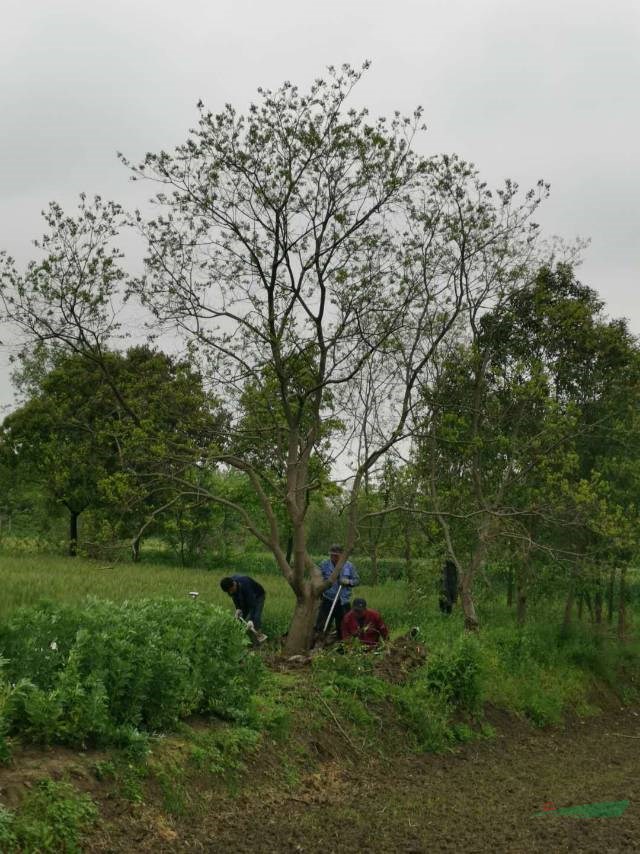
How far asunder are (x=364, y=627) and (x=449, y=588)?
7807mm

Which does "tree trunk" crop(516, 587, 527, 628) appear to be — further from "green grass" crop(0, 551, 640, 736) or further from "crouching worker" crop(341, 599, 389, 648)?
"crouching worker" crop(341, 599, 389, 648)

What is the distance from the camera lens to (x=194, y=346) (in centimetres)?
1449

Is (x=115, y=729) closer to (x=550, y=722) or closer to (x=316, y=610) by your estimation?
(x=316, y=610)

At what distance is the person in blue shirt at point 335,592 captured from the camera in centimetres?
1559

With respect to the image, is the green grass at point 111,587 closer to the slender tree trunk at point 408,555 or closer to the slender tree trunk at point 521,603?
the slender tree trunk at point 408,555

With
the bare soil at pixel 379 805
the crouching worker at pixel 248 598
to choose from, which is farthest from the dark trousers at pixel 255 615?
the bare soil at pixel 379 805

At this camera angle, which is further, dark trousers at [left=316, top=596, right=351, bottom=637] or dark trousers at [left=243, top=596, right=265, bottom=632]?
dark trousers at [left=316, top=596, right=351, bottom=637]

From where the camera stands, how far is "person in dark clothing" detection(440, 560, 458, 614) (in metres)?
20.4

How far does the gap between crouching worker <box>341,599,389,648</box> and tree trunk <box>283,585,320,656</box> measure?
2.50ft

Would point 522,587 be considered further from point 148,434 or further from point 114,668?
point 114,668

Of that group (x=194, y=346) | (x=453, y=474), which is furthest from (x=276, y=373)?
(x=453, y=474)

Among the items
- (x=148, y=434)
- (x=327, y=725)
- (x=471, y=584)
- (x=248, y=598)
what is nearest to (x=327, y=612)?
(x=248, y=598)

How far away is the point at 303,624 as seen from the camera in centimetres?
1452

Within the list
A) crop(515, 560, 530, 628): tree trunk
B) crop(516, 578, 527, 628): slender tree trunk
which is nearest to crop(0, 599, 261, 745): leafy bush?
crop(515, 560, 530, 628): tree trunk
